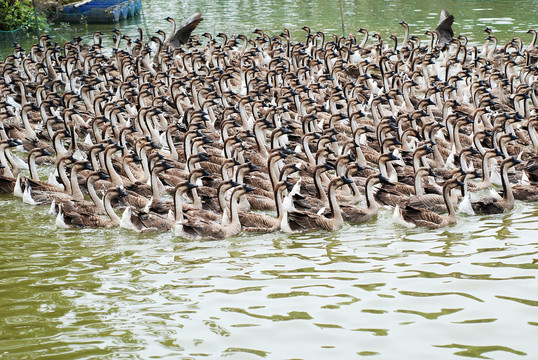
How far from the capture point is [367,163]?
1619 cm

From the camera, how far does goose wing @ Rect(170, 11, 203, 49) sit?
2784 centimetres

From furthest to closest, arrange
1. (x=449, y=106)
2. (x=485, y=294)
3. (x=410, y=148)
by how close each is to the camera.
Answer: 1. (x=449, y=106)
2. (x=410, y=148)
3. (x=485, y=294)

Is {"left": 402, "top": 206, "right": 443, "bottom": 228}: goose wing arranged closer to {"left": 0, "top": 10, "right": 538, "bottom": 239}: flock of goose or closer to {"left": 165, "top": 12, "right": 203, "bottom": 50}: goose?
{"left": 0, "top": 10, "right": 538, "bottom": 239}: flock of goose

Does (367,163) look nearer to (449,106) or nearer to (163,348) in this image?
(449,106)

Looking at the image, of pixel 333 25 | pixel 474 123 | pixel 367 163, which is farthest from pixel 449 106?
pixel 333 25

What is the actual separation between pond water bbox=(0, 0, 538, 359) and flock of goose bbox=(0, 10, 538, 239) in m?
0.52

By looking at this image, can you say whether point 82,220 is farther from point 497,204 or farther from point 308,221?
point 497,204

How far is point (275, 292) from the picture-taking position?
984 cm

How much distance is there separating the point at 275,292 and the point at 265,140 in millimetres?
8217

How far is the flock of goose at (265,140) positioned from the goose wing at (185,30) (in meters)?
2.55

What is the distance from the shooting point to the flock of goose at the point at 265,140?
13.2 metres

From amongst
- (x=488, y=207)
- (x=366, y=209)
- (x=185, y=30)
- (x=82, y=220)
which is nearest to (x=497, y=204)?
(x=488, y=207)

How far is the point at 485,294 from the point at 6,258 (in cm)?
709

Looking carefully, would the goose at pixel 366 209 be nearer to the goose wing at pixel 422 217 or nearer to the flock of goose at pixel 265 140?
the flock of goose at pixel 265 140
